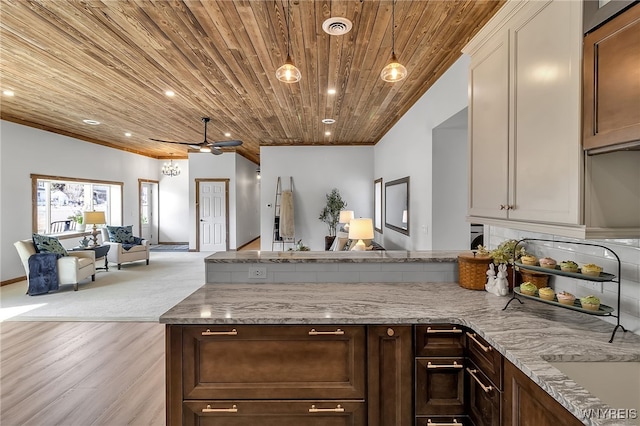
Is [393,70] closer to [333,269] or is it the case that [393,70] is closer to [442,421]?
[333,269]

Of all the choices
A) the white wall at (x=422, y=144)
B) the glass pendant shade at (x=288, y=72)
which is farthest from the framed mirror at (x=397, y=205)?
the glass pendant shade at (x=288, y=72)

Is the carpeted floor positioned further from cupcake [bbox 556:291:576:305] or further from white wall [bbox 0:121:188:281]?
cupcake [bbox 556:291:576:305]

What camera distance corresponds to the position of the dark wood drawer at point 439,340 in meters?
1.56

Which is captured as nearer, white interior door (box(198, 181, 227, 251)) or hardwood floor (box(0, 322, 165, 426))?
hardwood floor (box(0, 322, 165, 426))

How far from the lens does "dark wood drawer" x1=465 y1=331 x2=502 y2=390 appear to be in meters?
1.29

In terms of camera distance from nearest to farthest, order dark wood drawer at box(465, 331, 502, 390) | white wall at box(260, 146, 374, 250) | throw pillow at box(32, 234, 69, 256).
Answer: dark wood drawer at box(465, 331, 502, 390)
throw pillow at box(32, 234, 69, 256)
white wall at box(260, 146, 374, 250)

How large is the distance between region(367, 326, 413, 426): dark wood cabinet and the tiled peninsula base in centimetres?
68

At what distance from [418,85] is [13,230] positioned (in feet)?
23.8

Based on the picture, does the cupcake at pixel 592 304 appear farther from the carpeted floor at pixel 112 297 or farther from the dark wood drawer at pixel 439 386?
the carpeted floor at pixel 112 297

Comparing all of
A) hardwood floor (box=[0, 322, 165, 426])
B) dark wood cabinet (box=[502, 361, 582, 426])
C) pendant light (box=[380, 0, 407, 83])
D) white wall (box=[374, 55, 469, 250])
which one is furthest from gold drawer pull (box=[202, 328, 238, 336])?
white wall (box=[374, 55, 469, 250])

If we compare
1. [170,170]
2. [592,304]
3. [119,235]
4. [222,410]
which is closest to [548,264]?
[592,304]

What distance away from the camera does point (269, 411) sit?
1.55 meters

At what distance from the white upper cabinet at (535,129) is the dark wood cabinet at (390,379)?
0.86 m

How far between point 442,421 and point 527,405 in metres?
0.56
